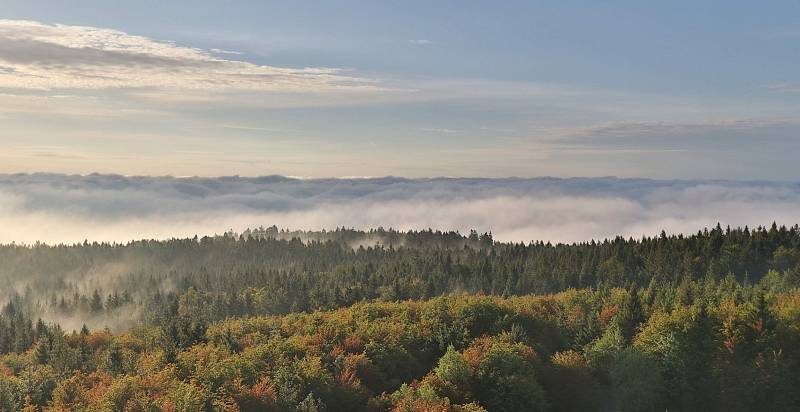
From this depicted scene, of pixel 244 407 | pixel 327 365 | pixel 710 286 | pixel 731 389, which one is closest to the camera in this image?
pixel 244 407

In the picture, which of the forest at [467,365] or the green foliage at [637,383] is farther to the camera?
the green foliage at [637,383]

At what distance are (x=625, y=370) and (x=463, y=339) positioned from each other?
24980 mm

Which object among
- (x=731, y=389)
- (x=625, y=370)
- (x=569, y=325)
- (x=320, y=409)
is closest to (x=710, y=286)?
(x=569, y=325)

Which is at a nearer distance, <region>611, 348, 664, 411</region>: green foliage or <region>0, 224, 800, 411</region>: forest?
<region>0, 224, 800, 411</region>: forest

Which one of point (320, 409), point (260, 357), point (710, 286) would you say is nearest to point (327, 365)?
point (260, 357)

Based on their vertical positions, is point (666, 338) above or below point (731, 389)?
above

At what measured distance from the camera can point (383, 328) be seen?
4254 inches

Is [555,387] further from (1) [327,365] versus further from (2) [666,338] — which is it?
(1) [327,365]

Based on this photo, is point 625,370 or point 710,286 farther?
point 710,286

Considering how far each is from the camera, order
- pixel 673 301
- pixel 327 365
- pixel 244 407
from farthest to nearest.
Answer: pixel 673 301 < pixel 327 365 < pixel 244 407

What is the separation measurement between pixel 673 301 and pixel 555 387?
199 ft

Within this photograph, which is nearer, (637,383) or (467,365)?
(467,365)

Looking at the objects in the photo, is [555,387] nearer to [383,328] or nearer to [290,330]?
[383,328]

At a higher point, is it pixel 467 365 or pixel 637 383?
pixel 467 365
